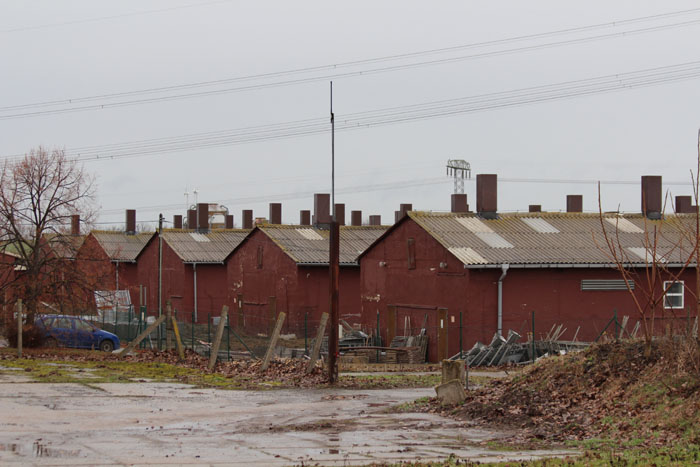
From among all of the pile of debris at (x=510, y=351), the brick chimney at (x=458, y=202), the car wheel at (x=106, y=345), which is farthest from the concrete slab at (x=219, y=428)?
the brick chimney at (x=458, y=202)

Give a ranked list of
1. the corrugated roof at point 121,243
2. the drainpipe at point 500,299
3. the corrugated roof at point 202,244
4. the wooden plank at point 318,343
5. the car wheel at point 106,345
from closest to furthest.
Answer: the wooden plank at point 318,343, the drainpipe at point 500,299, the car wheel at point 106,345, the corrugated roof at point 202,244, the corrugated roof at point 121,243

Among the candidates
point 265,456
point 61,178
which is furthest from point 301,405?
point 61,178

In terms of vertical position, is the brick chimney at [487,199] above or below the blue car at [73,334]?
above

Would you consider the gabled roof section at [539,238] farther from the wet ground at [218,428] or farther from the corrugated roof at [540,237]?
the wet ground at [218,428]

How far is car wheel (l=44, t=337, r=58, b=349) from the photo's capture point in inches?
1441

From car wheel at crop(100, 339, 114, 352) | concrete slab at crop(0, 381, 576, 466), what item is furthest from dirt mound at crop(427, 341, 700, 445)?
car wheel at crop(100, 339, 114, 352)

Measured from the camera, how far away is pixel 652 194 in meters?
43.2

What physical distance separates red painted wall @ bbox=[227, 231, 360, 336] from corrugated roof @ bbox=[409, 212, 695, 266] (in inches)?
417

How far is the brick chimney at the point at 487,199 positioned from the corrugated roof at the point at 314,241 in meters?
9.14

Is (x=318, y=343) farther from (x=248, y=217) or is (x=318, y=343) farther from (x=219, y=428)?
(x=248, y=217)

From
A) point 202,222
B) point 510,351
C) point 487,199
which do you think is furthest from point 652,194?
point 202,222

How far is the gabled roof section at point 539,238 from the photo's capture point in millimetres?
36281

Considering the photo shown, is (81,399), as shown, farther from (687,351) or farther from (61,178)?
(61,178)

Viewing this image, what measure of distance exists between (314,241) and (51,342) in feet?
61.5
